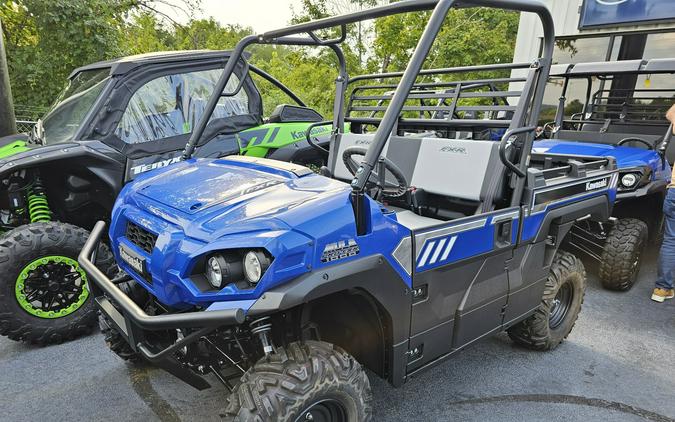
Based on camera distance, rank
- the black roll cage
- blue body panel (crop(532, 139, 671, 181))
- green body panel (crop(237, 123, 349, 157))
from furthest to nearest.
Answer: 1. green body panel (crop(237, 123, 349, 157))
2. blue body panel (crop(532, 139, 671, 181))
3. the black roll cage

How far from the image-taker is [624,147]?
15.8ft

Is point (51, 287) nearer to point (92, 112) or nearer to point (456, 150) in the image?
point (92, 112)

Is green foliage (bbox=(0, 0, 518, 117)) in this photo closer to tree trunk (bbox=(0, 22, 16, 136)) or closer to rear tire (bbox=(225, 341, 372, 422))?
tree trunk (bbox=(0, 22, 16, 136))

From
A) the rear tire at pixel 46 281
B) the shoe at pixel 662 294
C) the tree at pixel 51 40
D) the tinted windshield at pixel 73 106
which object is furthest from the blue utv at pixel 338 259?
the tree at pixel 51 40

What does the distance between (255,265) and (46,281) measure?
2401 millimetres

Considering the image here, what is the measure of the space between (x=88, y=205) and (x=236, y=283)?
2718 mm

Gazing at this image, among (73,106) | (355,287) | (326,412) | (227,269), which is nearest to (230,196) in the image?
(227,269)

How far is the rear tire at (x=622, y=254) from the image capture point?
4027 mm

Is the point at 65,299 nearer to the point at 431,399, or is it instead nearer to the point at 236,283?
the point at 236,283

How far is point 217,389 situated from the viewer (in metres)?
2.61

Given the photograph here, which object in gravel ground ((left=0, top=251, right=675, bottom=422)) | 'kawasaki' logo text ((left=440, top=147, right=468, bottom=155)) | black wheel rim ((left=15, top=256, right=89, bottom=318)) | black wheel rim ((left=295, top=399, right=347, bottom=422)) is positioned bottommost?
gravel ground ((left=0, top=251, right=675, bottom=422))

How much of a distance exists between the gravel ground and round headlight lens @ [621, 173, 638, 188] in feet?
4.81

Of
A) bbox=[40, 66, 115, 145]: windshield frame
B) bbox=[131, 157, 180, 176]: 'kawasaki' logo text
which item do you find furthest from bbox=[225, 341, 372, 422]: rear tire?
bbox=[40, 66, 115, 145]: windshield frame

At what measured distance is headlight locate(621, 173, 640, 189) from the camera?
4.14 meters
